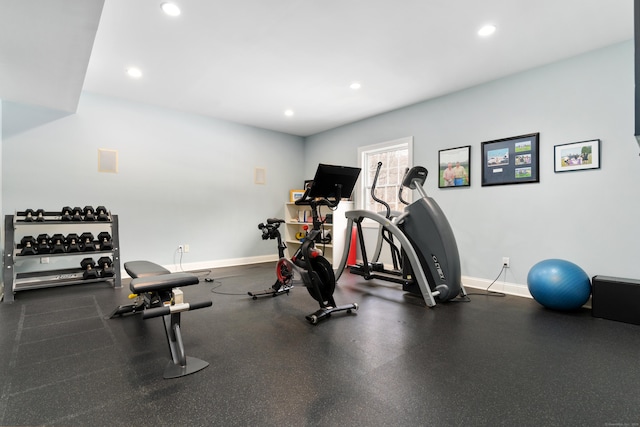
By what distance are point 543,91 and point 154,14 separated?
423 centimetres

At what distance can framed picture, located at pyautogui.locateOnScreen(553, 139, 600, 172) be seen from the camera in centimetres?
326

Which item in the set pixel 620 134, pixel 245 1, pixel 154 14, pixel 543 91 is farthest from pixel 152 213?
pixel 620 134

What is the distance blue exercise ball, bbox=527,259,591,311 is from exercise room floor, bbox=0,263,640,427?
0.13 m

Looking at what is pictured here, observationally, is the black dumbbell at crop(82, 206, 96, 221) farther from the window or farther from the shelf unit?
the window

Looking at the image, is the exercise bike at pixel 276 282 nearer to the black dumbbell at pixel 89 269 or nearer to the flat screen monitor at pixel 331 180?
the flat screen monitor at pixel 331 180

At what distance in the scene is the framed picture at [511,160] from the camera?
3.68 m

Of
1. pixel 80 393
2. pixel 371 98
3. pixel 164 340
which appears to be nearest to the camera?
pixel 80 393

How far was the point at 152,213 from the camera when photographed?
16.4 feet

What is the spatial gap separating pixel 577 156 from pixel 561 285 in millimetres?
1463

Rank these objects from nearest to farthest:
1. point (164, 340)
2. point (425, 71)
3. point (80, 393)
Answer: point (80, 393), point (164, 340), point (425, 71)

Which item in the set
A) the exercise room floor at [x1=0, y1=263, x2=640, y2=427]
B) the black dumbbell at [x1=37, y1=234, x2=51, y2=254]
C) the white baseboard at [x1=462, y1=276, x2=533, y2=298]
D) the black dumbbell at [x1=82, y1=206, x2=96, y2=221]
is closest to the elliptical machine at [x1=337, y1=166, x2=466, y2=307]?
the exercise room floor at [x1=0, y1=263, x2=640, y2=427]

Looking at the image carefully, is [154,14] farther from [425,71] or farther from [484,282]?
[484,282]

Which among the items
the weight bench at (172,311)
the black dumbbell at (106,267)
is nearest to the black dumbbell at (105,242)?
the black dumbbell at (106,267)

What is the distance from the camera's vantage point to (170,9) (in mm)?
2617
